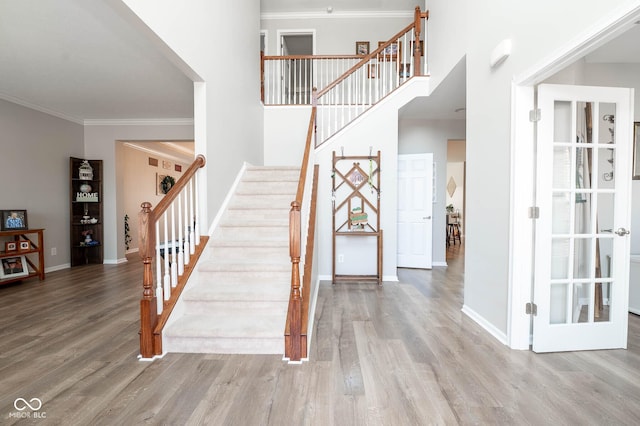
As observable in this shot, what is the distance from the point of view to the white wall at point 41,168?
4352 millimetres

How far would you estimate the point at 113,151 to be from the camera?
18.5ft

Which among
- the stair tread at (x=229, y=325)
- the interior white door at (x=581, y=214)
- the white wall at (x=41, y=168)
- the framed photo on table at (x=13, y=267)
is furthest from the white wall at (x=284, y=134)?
the framed photo on table at (x=13, y=267)

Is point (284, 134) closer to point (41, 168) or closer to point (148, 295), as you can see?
point (148, 295)

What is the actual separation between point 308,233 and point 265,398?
5.06ft

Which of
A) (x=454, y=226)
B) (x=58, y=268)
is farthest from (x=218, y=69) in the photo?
(x=454, y=226)

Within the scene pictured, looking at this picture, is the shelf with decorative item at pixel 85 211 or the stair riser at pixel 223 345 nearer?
the stair riser at pixel 223 345

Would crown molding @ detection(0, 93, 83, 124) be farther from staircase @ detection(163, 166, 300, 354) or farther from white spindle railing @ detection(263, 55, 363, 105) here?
staircase @ detection(163, 166, 300, 354)

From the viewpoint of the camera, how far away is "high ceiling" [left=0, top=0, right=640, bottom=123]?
2.40m

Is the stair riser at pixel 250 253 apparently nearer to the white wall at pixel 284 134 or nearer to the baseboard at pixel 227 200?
the baseboard at pixel 227 200

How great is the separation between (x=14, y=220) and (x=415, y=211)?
21.2 feet

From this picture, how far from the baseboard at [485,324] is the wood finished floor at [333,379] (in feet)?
A: 0.20

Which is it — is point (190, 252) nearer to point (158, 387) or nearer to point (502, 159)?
point (158, 387)

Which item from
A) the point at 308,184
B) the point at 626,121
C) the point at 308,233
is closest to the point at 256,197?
the point at 308,184

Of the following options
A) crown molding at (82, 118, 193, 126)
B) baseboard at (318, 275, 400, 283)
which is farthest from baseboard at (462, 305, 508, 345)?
crown molding at (82, 118, 193, 126)
